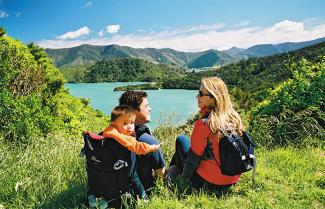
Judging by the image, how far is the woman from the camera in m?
3.98

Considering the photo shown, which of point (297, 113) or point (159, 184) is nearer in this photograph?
point (159, 184)

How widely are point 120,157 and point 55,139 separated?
9.24 feet

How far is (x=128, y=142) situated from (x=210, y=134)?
97cm

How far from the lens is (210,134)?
403cm

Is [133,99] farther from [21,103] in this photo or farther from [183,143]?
[21,103]

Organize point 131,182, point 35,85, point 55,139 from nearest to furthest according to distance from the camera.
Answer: point 131,182, point 55,139, point 35,85

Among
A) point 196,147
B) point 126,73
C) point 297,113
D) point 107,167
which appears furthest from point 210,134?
Result: point 126,73

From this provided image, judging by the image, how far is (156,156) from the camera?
412 centimetres

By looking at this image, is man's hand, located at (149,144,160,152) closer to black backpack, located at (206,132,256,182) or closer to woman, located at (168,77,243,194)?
woman, located at (168,77,243,194)

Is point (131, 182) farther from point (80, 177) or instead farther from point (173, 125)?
point (173, 125)

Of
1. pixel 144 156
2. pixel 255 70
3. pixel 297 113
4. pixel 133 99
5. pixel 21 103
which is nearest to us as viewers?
pixel 144 156

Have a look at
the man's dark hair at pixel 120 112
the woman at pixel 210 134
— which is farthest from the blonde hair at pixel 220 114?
the man's dark hair at pixel 120 112

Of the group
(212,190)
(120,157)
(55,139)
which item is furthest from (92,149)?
(55,139)

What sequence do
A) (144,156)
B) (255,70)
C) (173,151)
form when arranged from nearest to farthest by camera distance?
1. (144,156)
2. (173,151)
3. (255,70)
